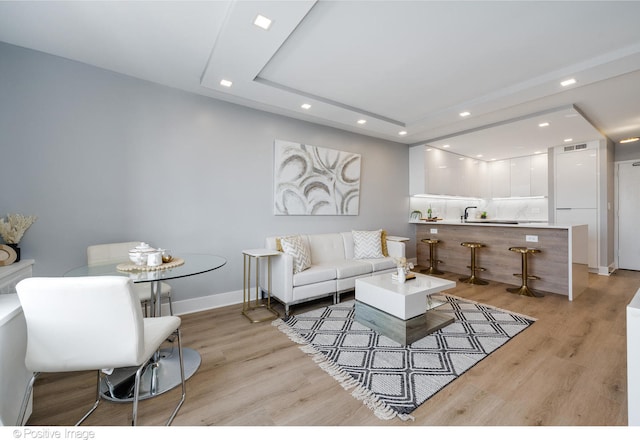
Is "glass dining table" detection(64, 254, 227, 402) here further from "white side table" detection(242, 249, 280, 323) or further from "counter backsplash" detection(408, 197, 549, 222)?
"counter backsplash" detection(408, 197, 549, 222)

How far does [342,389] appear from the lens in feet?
5.84

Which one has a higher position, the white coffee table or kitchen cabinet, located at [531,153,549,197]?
kitchen cabinet, located at [531,153,549,197]

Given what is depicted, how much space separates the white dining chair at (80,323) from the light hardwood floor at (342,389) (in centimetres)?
56

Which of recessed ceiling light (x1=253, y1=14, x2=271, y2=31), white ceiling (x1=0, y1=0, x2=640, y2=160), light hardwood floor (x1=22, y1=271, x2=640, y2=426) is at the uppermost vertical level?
white ceiling (x1=0, y1=0, x2=640, y2=160)

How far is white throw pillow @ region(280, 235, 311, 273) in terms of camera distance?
3.24 m

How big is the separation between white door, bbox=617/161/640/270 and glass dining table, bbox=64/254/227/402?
289 inches

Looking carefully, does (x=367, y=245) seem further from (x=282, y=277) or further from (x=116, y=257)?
(x=116, y=257)

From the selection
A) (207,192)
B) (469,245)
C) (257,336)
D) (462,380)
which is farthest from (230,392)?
(469,245)

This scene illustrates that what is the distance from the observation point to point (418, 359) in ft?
6.98

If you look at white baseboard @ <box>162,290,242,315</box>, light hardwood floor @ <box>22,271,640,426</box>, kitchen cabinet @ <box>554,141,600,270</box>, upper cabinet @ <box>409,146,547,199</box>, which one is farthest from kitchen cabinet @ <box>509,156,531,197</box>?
white baseboard @ <box>162,290,242,315</box>

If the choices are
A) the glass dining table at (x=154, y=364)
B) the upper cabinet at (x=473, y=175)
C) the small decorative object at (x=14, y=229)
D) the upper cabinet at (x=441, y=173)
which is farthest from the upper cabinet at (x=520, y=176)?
the small decorative object at (x=14, y=229)

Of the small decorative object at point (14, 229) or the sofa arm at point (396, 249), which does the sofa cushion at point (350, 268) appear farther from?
the small decorative object at point (14, 229)

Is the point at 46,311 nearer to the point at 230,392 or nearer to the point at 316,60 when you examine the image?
the point at 230,392

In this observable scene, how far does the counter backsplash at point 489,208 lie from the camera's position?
5.80 metres
